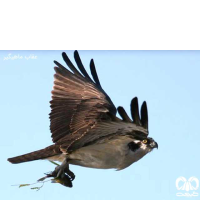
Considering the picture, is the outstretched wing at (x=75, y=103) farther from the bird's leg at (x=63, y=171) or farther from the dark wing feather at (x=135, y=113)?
the dark wing feather at (x=135, y=113)

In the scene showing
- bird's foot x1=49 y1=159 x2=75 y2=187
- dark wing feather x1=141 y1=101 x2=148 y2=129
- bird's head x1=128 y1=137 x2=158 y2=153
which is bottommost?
bird's foot x1=49 y1=159 x2=75 y2=187

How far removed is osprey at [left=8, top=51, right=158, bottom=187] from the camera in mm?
7508

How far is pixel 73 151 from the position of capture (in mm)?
8336

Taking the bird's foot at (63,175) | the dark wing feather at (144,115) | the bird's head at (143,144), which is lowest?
the bird's foot at (63,175)

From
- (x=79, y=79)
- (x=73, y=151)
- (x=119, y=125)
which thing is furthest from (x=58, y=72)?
(x=119, y=125)

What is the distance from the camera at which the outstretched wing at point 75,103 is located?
8.40 m

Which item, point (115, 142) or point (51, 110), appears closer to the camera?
point (115, 142)

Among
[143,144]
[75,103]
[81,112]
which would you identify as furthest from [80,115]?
[143,144]

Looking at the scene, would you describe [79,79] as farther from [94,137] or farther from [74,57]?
[94,137]

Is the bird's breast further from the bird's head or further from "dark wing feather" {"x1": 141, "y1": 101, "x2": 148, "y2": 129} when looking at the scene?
"dark wing feather" {"x1": 141, "y1": 101, "x2": 148, "y2": 129}

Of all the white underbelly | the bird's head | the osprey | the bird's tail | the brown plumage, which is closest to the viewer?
the brown plumage

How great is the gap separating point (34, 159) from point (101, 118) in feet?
3.86

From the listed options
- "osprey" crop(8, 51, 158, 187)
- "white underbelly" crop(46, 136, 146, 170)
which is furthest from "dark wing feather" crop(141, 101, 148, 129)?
"white underbelly" crop(46, 136, 146, 170)

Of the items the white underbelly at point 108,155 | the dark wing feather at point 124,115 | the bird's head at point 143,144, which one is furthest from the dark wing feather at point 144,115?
the white underbelly at point 108,155
